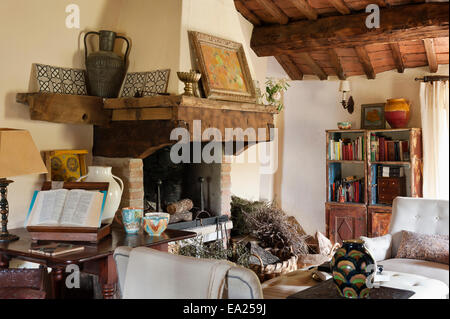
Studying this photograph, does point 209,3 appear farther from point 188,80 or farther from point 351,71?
point 351,71

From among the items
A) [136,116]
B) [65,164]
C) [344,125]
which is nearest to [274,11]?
[344,125]

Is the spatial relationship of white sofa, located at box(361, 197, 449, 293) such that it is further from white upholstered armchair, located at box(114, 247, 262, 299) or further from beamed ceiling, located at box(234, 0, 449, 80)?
beamed ceiling, located at box(234, 0, 449, 80)

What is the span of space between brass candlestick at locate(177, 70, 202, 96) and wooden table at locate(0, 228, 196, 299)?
3.19ft

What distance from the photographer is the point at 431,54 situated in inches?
198

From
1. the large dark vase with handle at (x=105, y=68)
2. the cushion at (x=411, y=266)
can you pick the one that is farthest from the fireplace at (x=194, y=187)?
the cushion at (x=411, y=266)

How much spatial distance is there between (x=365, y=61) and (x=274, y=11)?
4.06 feet

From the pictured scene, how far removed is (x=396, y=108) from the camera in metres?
5.32

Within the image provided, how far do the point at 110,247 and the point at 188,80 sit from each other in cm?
122

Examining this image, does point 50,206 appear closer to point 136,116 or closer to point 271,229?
point 136,116

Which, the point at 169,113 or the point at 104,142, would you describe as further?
the point at 104,142

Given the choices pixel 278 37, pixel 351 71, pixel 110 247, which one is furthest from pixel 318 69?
pixel 110 247

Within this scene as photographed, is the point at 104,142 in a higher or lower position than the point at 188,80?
lower

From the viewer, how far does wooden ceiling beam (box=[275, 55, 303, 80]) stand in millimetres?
6105

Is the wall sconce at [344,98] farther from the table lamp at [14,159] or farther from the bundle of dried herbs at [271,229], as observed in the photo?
the table lamp at [14,159]
